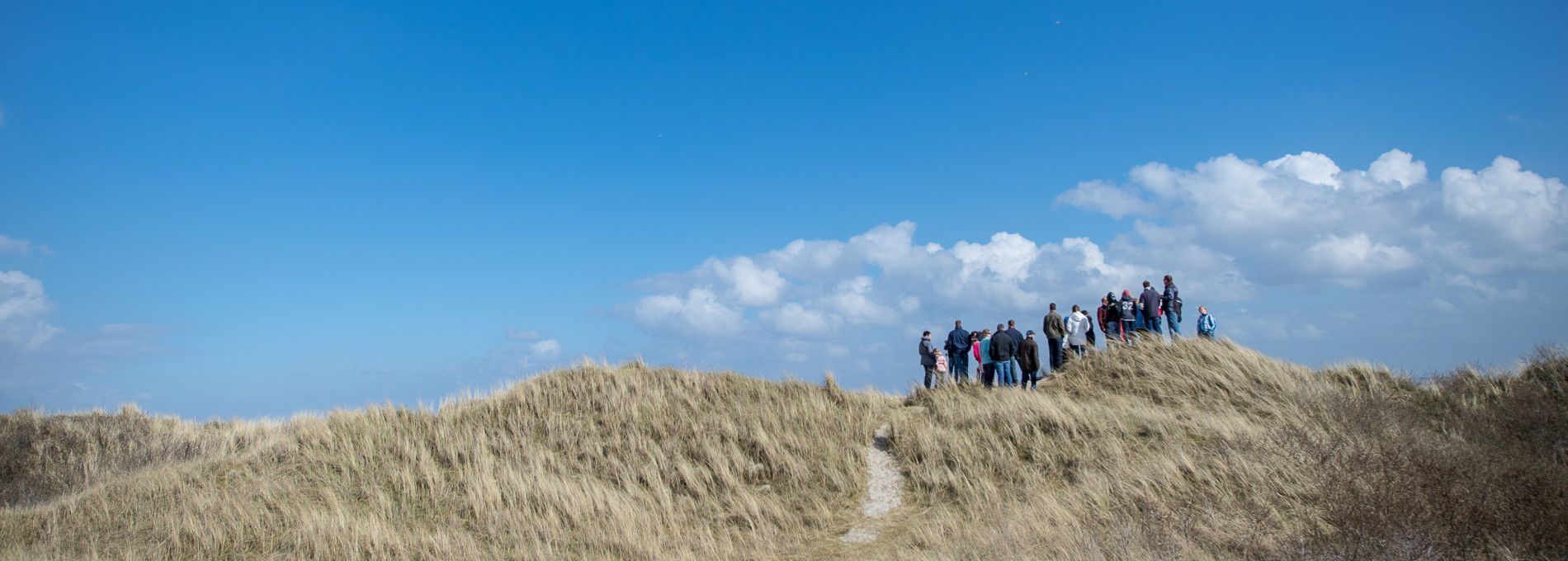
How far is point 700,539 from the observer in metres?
13.5

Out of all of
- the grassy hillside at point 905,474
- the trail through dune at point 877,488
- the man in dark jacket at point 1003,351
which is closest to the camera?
the grassy hillside at point 905,474

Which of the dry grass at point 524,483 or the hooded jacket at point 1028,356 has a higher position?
the hooded jacket at point 1028,356

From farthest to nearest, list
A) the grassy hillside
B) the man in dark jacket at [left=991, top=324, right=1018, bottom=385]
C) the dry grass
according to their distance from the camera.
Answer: the man in dark jacket at [left=991, top=324, right=1018, bottom=385]
the dry grass
the grassy hillside

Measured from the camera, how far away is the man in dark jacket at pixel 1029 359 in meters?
19.1

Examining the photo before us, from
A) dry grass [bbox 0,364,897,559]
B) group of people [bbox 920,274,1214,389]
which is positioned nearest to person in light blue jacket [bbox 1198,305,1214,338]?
group of people [bbox 920,274,1214,389]

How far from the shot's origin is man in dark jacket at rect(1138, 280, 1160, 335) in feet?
63.8

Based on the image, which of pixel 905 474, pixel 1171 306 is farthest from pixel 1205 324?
pixel 905 474

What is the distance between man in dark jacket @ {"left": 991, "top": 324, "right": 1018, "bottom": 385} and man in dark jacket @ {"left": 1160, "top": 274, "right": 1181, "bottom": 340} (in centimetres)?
395

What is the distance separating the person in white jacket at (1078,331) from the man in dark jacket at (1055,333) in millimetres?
239

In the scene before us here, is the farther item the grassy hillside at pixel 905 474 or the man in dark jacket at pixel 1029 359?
the man in dark jacket at pixel 1029 359

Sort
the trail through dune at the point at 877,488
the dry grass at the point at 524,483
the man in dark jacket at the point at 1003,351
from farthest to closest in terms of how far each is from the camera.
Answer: the man in dark jacket at the point at 1003,351, the trail through dune at the point at 877,488, the dry grass at the point at 524,483

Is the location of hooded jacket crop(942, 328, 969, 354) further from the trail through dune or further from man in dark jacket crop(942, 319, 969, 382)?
the trail through dune

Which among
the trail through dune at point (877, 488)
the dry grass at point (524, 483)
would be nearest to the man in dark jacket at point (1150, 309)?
the dry grass at point (524, 483)

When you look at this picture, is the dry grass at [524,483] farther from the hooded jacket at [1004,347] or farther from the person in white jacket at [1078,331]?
the person in white jacket at [1078,331]
